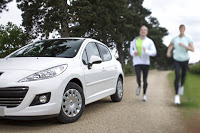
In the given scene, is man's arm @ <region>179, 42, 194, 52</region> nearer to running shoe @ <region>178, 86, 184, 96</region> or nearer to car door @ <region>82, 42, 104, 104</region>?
running shoe @ <region>178, 86, 184, 96</region>

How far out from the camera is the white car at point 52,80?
3.99 meters

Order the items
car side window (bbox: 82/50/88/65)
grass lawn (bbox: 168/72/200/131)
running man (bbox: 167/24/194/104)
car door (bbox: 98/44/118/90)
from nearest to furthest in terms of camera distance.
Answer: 1. running man (bbox: 167/24/194/104)
2. grass lawn (bbox: 168/72/200/131)
3. car side window (bbox: 82/50/88/65)
4. car door (bbox: 98/44/118/90)

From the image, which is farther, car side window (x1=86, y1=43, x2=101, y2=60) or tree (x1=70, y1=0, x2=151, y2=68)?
tree (x1=70, y1=0, x2=151, y2=68)

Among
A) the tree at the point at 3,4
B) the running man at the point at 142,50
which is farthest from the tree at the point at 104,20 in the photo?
the running man at the point at 142,50

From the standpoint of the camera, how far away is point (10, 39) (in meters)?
13.2

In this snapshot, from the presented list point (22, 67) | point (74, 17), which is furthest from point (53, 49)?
point (74, 17)

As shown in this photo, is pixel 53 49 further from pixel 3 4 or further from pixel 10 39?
pixel 3 4

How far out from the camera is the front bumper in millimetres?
3982

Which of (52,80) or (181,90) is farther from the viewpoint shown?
(52,80)

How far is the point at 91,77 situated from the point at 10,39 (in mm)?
9194

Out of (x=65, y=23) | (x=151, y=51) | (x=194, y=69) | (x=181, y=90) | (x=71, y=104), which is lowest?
(x=71, y=104)

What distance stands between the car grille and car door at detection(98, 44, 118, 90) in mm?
2446

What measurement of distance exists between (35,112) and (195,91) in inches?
122

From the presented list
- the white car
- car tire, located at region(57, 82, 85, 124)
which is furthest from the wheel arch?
car tire, located at region(57, 82, 85, 124)
